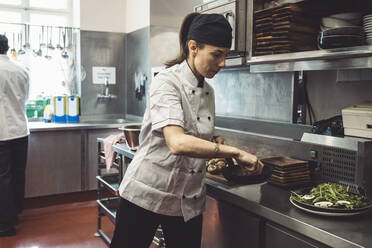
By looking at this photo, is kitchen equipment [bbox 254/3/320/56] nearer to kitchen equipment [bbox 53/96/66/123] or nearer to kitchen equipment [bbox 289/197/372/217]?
kitchen equipment [bbox 289/197/372/217]

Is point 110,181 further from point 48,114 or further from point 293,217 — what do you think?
point 293,217

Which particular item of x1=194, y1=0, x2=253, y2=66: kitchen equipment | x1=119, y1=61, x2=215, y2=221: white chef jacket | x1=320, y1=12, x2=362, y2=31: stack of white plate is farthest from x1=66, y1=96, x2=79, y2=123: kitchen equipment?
x1=320, y1=12, x2=362, y2=31: stack of white plate

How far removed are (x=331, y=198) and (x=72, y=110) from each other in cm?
363

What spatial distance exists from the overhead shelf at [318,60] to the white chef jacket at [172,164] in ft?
1.96

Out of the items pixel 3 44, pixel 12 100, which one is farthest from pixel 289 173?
pixel 3 44

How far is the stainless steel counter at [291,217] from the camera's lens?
129 centimetres

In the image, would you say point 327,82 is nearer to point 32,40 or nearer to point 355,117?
point 355,117

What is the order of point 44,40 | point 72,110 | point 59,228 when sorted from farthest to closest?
point 44,40 → point 72,110 → point 59,228

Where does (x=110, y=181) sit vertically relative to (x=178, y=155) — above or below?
below

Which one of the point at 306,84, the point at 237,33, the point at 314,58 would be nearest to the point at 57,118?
the point at 237,33

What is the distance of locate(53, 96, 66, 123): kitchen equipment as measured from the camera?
4477mm

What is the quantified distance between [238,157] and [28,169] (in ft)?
10.1

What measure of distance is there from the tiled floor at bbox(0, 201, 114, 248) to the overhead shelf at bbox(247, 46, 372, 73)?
2036 millimetres

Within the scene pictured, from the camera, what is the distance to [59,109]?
4.48 m
